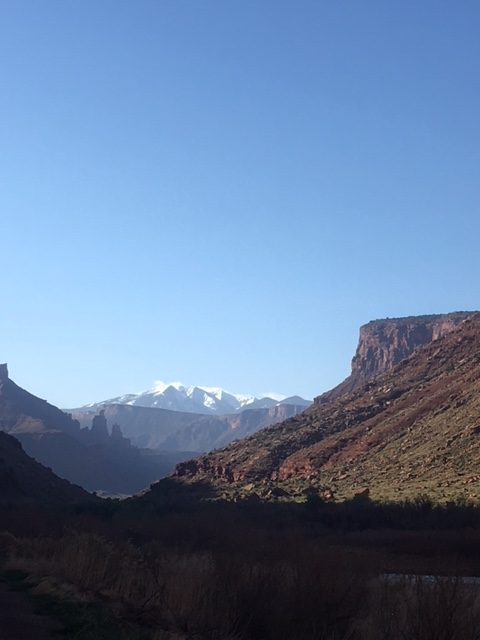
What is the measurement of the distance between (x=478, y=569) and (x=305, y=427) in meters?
65.0

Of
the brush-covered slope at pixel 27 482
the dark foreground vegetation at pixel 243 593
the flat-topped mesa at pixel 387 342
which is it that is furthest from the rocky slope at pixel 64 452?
the dark foreground vegetation at pixel 243 593

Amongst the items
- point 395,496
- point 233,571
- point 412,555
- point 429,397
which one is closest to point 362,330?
point 429,397

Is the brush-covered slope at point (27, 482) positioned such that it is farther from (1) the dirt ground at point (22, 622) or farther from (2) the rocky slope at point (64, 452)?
(2) the rocky slope at point (64, 452)

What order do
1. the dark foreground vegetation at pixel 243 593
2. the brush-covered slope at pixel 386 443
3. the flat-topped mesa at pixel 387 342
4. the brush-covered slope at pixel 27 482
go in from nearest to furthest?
the dark foreground vegetation at pixel 243 593, the brush-covered slope at pixel 386 443, the brush-covered slope at pixel 27 482, the flat-topped mesa at pixel 387 342

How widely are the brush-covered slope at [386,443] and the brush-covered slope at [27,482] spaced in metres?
12.7

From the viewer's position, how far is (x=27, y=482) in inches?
2943

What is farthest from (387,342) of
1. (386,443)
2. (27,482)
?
(27,482)

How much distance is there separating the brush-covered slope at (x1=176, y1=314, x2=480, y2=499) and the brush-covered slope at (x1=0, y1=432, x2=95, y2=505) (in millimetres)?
12724

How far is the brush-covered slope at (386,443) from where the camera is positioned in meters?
53.5

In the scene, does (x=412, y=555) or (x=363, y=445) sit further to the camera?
(x=363, y=445)

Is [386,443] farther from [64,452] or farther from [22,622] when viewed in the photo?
[64,452]

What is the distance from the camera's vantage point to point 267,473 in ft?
246

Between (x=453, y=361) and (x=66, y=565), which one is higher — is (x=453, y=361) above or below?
above

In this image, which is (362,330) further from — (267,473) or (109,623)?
(109,623)
